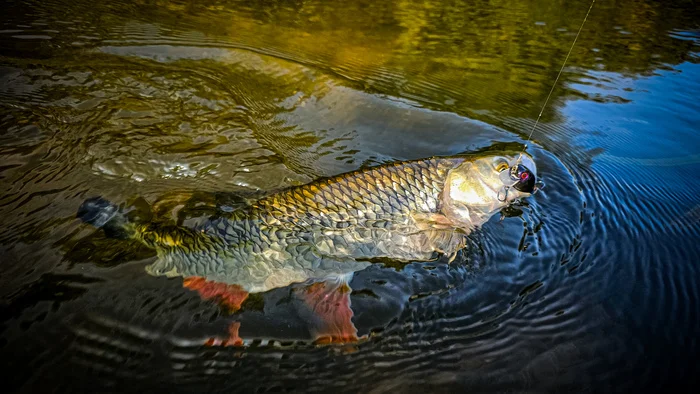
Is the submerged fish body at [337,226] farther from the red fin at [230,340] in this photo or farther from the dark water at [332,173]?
the red fin at [230,340]

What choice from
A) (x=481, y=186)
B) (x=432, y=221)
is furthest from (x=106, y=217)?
(x=481, y=186)

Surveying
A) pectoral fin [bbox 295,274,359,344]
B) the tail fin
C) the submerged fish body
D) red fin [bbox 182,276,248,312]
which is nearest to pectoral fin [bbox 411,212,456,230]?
the submerged fish body

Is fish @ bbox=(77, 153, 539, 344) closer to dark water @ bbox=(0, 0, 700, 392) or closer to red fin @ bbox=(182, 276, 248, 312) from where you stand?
red fin @ bbox=(182, 276, 248, 312)

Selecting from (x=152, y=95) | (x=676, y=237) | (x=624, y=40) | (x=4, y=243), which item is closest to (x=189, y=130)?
(x=152, y=95)

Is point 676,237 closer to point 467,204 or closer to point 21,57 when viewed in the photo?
point 467,204

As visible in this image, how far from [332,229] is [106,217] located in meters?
1.59

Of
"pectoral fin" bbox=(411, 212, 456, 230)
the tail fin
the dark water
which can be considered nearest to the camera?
the dark water

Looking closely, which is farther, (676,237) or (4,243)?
(676,237)

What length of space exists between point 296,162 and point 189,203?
1.11 m

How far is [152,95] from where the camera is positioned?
4.56 m

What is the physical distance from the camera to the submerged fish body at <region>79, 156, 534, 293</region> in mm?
2574

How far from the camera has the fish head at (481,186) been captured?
3080mm

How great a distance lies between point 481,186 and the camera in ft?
10.2

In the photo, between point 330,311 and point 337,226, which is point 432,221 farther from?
point 330,311
